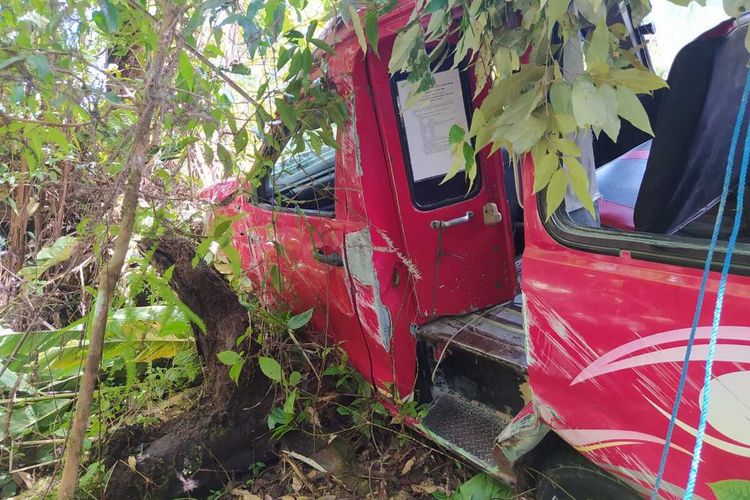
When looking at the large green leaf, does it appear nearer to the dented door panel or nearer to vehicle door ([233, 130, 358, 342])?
vehicle door ([233, 130, 358, 342])

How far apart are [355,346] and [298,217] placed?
30.4 inches

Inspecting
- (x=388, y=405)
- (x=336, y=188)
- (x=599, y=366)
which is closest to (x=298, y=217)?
(x=336, y=188)

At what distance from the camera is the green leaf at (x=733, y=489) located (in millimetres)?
1118

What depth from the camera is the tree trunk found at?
8.35ft

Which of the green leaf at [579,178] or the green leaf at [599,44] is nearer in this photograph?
the green leaf at [599,44]

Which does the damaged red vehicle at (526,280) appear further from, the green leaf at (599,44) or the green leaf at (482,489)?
the green leaf at (599,44)

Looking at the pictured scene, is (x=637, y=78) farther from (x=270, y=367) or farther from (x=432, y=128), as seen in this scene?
(x=270, y=367)

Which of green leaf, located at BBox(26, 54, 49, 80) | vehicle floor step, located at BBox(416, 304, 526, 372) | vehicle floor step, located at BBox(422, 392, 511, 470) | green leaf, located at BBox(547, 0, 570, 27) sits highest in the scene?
green leaf, located at BBox(26, 54, 49, 80)

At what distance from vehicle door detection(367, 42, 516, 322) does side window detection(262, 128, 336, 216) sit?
0.36m

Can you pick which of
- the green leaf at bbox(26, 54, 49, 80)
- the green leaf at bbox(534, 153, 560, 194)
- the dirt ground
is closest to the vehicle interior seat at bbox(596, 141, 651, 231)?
the green leaf at bbox(534, 153, 560, 194)

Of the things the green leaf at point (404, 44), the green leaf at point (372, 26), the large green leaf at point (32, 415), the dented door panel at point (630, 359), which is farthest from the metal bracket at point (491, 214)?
the large green leaf at point (32, 415)

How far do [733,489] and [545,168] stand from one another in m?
A: 0.82

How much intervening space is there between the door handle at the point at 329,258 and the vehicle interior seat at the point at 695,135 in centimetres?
137

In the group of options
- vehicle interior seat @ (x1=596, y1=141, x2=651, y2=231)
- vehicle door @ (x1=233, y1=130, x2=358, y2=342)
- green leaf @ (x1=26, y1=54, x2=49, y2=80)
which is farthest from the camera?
vehicle door @ (x1=233, y1=130, x2=358, y2=342)
